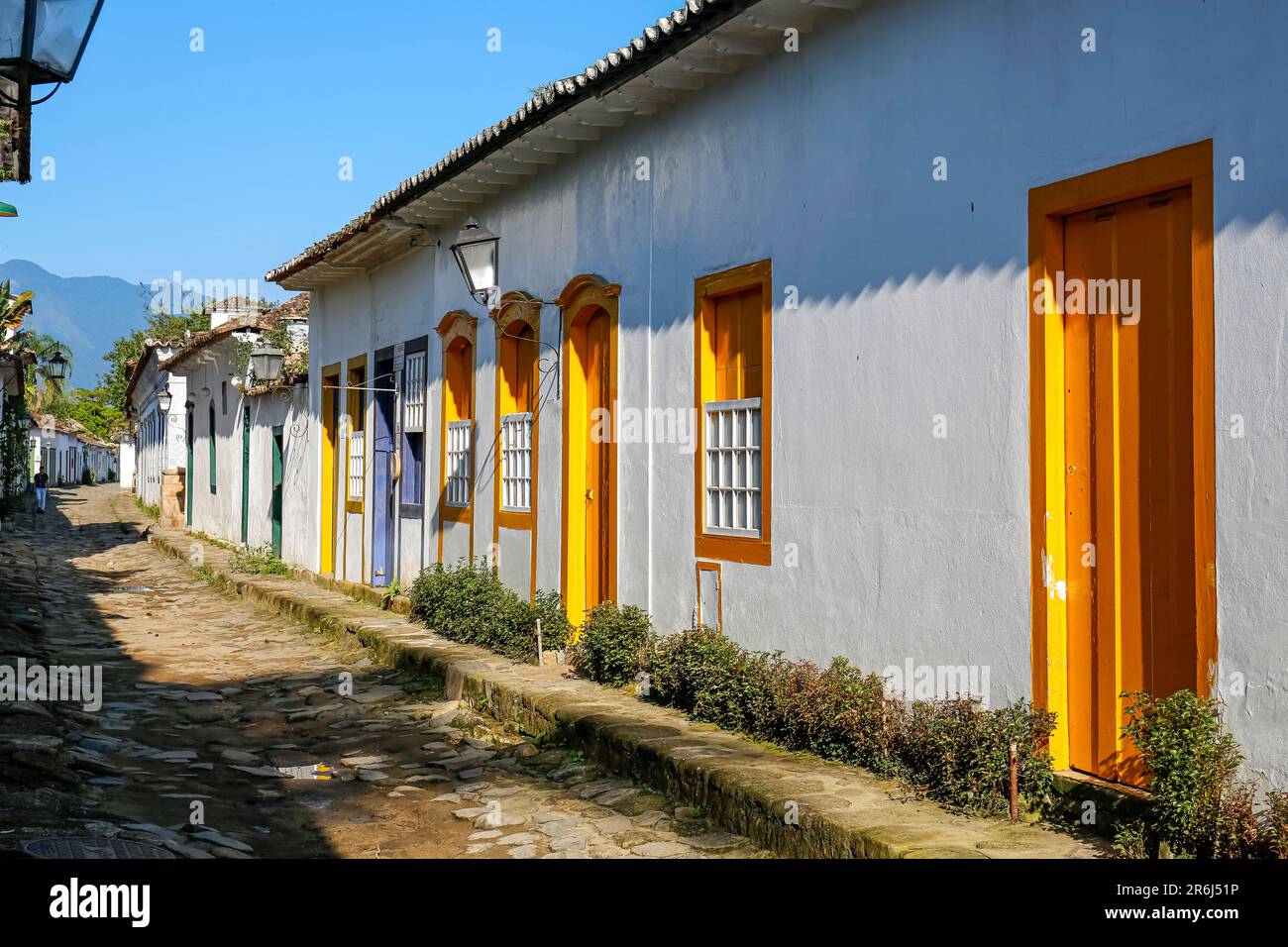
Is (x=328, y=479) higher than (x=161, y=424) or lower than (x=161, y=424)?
lower

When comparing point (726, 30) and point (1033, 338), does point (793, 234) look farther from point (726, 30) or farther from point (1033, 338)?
point (1033, 338)

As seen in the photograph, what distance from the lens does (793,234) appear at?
7.16m

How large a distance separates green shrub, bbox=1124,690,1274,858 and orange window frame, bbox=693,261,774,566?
3.04 metres

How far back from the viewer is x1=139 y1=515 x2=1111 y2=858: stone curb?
15.8 ft

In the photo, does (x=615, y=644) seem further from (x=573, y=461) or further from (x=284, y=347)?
(x=284, y=347)

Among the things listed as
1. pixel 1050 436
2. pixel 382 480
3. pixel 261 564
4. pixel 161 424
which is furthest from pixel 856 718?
pixel 161 424

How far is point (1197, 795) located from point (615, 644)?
4.78 m

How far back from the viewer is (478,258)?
10789mm

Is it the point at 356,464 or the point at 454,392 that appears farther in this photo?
the point at 356,464

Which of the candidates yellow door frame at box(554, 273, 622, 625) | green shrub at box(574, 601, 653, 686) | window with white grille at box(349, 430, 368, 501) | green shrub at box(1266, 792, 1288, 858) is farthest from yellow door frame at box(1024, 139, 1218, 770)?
window with white grille at box(349, 430, 368, 501)

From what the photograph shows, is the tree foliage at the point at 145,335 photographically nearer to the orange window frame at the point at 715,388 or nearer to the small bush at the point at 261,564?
the small bush at the point at 261,564

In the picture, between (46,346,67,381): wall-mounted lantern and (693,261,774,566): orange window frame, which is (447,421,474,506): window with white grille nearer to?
(693,261,774,566): orange window frame
